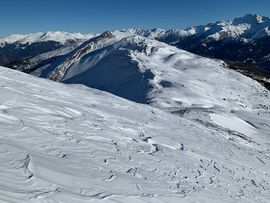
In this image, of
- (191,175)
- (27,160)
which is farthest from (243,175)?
(27,160)

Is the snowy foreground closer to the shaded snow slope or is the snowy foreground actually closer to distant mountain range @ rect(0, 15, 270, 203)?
distant mountain range @ rect(0, 15, 270, 203)

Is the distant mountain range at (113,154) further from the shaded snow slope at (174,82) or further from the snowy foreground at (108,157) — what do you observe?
the shaded snow slope at (174,82)

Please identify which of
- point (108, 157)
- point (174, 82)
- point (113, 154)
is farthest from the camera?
point (174, 82)

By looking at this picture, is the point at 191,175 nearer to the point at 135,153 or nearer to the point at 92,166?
the point at 135,153

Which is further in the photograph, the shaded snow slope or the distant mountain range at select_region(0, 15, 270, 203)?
the shaded snow slope

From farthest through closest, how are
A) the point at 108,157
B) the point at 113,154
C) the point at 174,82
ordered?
the point at 174,82, the point at 113,154, the point at 108,157

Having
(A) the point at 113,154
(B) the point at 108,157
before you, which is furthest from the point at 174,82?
(B) the point at 108,157

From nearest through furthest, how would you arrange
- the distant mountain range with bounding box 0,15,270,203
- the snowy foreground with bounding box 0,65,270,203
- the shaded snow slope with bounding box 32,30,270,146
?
the snowy foreground with bounding box 0,65,270,203
the distant mountain range with bounding box 0,15,270,203
the shaded snow slope with bounding box 32,30,270,146

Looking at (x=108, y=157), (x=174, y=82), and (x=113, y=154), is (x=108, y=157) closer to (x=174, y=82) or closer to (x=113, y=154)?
(x=113, y=154)

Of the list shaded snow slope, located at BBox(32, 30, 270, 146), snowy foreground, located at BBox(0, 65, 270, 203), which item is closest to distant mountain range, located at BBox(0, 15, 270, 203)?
snowy foreground, located at BBox(0, 65, 270, 203)
